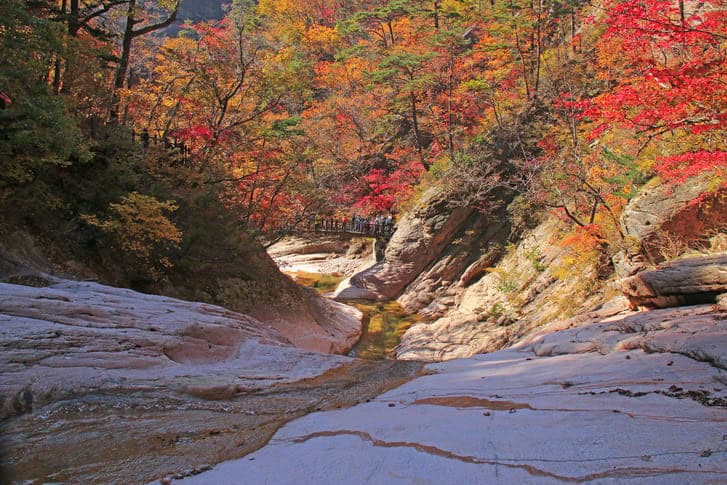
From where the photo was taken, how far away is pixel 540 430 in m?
3.41

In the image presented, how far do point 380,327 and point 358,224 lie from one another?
9.91 metres

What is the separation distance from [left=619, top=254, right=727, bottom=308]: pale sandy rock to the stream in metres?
9.97

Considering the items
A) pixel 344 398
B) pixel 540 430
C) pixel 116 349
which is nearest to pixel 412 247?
pixel 344 398

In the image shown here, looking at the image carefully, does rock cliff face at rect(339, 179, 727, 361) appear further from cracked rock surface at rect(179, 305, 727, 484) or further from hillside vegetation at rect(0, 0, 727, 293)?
cracked rock surface at rect(179, 305, 727, 484)

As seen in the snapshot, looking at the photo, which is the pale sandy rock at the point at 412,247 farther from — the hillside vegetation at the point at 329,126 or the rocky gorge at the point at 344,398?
Result: the rocky gorge at the point at 344,398

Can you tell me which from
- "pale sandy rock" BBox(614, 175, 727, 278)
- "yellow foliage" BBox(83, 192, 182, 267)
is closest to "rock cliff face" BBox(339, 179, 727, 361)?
"pale sandy rock" BBox(614, 175, 727, 278)

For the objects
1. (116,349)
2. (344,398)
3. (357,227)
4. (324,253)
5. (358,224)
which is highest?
(358,224)

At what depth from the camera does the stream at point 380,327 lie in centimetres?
1820

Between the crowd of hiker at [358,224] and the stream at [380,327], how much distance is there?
12.9 feet

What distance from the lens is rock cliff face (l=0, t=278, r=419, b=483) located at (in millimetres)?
3619

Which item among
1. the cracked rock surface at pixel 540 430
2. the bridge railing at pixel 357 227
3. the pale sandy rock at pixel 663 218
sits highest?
the bridge railing at pixel 357 227

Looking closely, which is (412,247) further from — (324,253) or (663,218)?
(663,218)

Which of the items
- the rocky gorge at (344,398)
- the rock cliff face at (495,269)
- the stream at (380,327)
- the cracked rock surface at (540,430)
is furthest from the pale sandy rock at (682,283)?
the stream at (380,327)

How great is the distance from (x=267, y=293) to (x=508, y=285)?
883 cm
